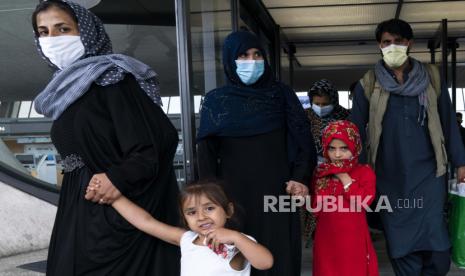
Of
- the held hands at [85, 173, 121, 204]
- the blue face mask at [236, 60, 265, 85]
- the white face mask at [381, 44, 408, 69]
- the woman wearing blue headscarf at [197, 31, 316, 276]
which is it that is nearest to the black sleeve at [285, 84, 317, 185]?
the woman wearing blue headscarf at [197, 31, 316, 276]

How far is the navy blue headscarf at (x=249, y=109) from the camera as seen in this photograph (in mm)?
2355

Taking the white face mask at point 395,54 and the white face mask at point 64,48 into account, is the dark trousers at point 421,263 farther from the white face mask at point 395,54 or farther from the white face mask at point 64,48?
the white face mask at point 64,48

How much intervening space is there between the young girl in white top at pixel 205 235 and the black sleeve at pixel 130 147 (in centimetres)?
7

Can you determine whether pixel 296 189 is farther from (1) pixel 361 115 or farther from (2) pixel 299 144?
(1) pixel 361 115

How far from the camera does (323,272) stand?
272 centimetres

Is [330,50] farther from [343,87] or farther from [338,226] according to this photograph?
[338,226]

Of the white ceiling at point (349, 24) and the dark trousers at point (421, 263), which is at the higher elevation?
the white ceiling at point (349, 24)

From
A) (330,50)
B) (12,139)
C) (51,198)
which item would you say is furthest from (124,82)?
(330,50)

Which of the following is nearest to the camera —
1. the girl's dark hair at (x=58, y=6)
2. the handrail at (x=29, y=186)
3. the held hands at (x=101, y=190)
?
the held hands at (x=101, y=190)

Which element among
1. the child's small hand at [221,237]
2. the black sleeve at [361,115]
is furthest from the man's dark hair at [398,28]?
the child's small hand at [221,237]

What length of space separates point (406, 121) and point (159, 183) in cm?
157

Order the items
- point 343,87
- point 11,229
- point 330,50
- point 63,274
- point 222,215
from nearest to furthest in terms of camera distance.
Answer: point 63,274 < point 222,215 < point 11,229 < point 330,50 < point 343,87

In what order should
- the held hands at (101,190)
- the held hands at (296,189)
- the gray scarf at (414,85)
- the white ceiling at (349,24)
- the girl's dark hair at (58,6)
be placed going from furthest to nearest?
the white ceiling at (349,24) → the gray scarf at (414,85) → the held hands at (296,189) → the girl's dark hair at (58,6) → the held hands at (101,190)

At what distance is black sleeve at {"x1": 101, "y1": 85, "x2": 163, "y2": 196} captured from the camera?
1604mm
